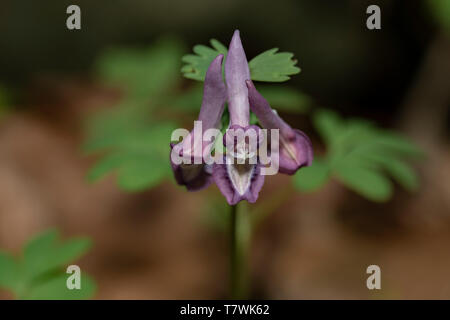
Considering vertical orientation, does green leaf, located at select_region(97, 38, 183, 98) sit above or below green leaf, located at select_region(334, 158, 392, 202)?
above

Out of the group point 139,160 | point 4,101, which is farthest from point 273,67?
point 4,101

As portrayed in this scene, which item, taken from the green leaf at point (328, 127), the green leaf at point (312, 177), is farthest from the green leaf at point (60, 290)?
the green leaf at point (328, 127)

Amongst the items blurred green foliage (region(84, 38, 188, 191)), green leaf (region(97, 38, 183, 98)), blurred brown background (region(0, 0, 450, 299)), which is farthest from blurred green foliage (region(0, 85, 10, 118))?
green leaf (region(97, 38, 183, 98))

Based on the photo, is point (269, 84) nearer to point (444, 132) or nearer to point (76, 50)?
point (444, 132)

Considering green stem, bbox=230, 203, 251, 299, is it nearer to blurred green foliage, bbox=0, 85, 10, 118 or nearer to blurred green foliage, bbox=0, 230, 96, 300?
blurred green foliage, bbox=0, 230, 96, 300

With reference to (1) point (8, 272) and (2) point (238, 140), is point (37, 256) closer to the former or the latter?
(1) point (8, 272)

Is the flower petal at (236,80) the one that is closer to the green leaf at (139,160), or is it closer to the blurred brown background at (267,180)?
the green leaf at (139,160)
